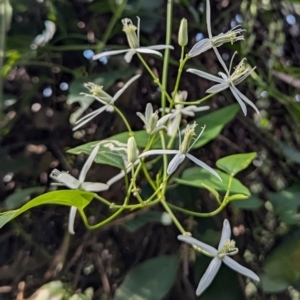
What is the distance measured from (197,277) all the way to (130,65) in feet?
0.81

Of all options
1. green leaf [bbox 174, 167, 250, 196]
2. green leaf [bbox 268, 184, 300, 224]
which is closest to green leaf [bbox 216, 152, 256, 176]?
green leaf [bbox 174, 167, 250, 196]

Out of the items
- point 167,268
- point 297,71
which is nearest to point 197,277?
point 167,268

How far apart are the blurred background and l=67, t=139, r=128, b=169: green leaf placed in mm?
119

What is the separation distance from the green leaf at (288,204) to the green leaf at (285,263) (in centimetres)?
3

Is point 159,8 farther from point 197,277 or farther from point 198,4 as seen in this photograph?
point 197,277

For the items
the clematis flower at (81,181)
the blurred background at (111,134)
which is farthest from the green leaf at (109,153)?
the blurred background at (111,134)

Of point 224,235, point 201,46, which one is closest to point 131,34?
point 201,46

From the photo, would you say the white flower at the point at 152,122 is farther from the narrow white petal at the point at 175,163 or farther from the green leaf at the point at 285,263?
→ the green leaf at the point at 285,263

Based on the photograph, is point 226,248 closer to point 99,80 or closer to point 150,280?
point 150,280

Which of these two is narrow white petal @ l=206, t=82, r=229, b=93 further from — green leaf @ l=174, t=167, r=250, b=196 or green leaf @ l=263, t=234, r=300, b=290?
green leaf @ l=263, t=234, r=300, b=290

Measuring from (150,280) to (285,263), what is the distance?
128mm

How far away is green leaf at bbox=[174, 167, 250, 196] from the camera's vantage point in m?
0.38

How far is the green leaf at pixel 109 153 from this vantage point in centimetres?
35

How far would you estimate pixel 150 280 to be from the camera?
1.51 feet
